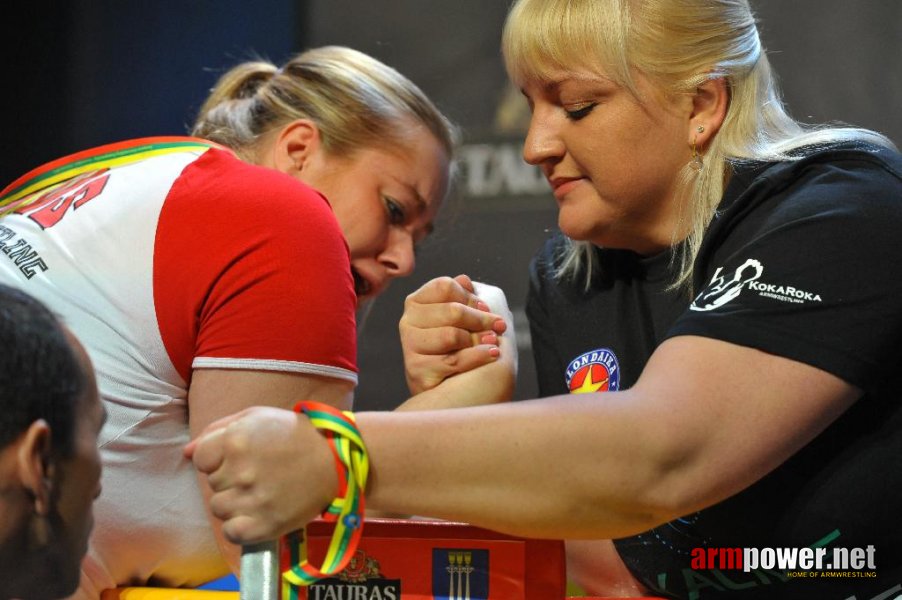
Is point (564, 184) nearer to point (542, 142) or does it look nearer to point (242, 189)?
point (542, 142)

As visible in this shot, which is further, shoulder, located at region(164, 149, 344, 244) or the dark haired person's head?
shoulder, located at region(164, 149, 344, 244)

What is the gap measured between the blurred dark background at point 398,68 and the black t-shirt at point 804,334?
32.8 inches

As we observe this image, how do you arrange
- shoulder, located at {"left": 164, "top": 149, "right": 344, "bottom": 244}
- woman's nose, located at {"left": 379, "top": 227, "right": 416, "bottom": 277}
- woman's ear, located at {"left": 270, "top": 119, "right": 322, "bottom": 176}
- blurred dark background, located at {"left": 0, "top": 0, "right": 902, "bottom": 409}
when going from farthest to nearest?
1. blurred dark background, located at {"left": 0, "top": 0, "right": 902, "bottom": 409}
2. woman's nose, located at {"left": 379, "top": 227, "right": 416, "bottom": 277}
3. woman's ear, located at {"left": 270, "top": 119, "right": 322, "bottom": 176}
4. shoulder, located at {"left": 164, "top": 149, "right": 344, "bottom": 244}

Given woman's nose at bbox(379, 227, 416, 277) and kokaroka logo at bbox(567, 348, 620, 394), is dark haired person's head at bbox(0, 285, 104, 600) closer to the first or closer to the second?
kokaroka logo at bbox(567, 348, 620, 394)

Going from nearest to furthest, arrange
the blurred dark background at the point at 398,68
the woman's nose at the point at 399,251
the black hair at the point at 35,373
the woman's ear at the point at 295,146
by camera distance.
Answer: the black hair at the point at 35,373, the woman's ear at the point at 295,146, the woman's nose at the point at 399,251, the blurred dark background at the point at 398,68

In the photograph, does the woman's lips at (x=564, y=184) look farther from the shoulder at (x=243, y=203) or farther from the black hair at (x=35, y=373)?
the black hair at (x=35, y=373)

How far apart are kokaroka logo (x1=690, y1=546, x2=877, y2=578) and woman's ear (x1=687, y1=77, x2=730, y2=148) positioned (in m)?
0.46

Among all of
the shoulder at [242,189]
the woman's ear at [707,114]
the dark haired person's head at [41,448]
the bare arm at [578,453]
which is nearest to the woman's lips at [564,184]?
the woman's ear at [707,114]

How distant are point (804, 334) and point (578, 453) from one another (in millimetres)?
246

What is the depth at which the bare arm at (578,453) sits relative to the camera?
0.72 m

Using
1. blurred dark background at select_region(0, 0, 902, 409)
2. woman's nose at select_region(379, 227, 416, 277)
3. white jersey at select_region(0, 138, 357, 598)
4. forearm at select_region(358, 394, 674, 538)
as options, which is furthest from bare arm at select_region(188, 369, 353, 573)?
blurred dark background at select_region(0, 0, 902, 409)

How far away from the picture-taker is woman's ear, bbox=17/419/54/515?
67 centimetres

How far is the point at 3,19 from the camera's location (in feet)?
8.23

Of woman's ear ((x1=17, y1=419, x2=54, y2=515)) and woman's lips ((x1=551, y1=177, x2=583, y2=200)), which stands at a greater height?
woman's lips ((x1=551, y1=177, x2=583, y2=200))
